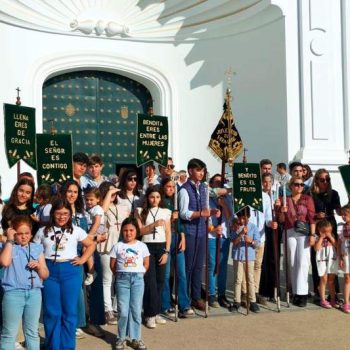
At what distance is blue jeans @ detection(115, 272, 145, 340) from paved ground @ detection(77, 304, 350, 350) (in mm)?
236

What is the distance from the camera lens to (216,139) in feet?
23.3

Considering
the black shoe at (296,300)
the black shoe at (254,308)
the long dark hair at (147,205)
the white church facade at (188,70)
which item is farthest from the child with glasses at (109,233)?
the white church facade at (188,70)

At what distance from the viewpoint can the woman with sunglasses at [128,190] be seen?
19.8 ft

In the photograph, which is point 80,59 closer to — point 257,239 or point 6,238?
point 257,239

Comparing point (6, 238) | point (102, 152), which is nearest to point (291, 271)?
point (6, 238)

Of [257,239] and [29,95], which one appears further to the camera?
[29,95]

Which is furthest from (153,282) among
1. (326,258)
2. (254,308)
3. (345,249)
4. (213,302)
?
(345,249)

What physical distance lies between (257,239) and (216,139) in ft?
4.58

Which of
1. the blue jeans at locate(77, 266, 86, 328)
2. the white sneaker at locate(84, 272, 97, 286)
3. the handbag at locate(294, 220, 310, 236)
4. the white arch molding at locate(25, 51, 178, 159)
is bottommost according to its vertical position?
the blue jeans at locate(77, 266, 86, 328)

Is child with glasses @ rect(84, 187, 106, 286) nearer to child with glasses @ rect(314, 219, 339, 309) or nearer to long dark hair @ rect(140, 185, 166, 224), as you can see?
long dark hair @ rect(140, 185, 166, 224)

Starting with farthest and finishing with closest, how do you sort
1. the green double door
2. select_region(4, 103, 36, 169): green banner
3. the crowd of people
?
the green double door < select_region(4, 103, 36, 169): green banner < the crowd of people

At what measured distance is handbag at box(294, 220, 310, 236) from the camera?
262 inches

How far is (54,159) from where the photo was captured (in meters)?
6.01

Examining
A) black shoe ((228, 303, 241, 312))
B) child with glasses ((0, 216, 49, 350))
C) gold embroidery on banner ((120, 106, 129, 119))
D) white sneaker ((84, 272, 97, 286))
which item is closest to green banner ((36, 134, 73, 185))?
white sneaker ((84, 272, 97, 286))
